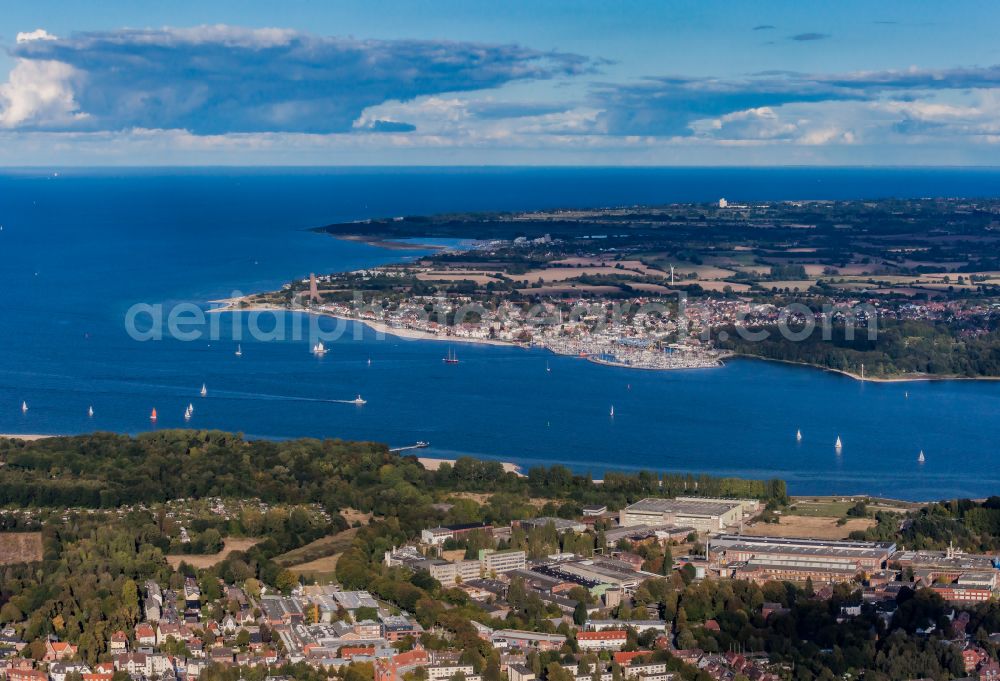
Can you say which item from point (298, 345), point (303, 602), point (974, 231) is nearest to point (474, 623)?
point (303, 602)

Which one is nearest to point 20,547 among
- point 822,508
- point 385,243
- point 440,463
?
point 440,463

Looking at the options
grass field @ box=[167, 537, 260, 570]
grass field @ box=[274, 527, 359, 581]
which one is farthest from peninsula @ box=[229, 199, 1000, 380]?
grass field @ box=[167, 537, 260, 570]

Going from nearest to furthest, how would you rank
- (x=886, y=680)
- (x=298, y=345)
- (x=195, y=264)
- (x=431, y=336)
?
(x=886, y=680)
(x=298, y=345)
(x=431, y=336)
(x=195, y=264)

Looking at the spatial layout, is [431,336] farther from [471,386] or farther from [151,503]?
[151,503]

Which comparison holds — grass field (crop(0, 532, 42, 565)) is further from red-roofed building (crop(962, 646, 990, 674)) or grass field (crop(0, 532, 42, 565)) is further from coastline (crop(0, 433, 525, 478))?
red-roofed building (crop(962, 646, 990, 674))

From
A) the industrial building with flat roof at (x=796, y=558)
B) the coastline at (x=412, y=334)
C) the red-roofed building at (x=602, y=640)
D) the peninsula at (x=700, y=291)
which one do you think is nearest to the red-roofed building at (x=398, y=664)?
the red-roofed building at (x=602, y=640)

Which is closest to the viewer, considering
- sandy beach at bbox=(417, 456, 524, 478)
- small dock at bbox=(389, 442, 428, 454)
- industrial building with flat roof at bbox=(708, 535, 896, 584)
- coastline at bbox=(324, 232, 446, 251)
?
industrial building with flat roof at bbox=(708, 535, 896, 584)

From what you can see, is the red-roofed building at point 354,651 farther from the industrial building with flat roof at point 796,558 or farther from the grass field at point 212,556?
the industrial building with flat roof at point 796,558
